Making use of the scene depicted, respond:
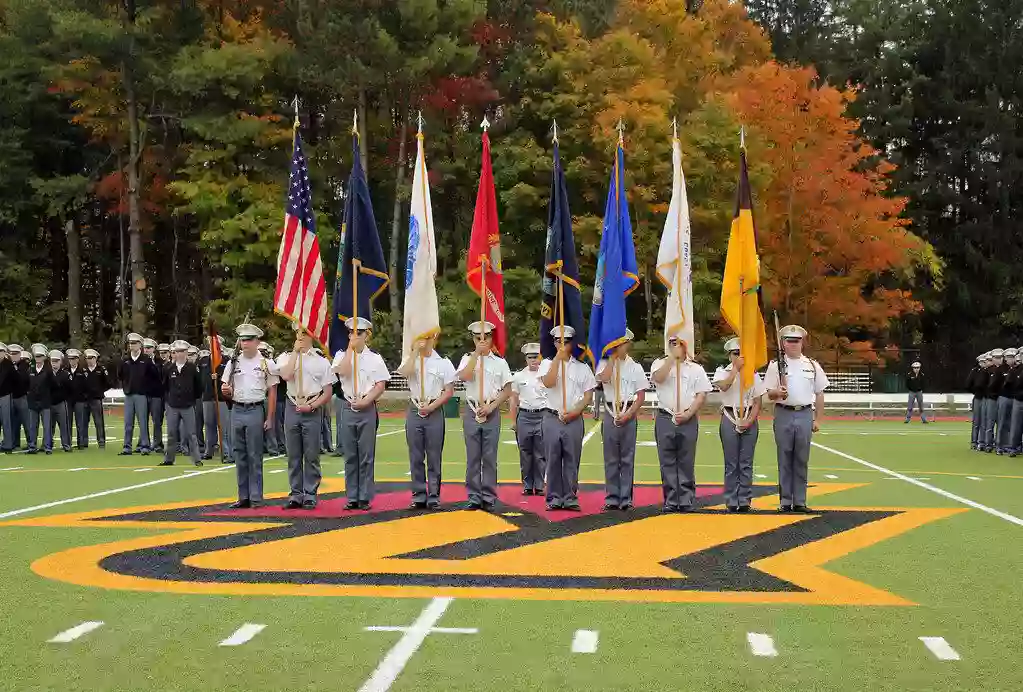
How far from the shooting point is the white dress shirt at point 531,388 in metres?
14.3

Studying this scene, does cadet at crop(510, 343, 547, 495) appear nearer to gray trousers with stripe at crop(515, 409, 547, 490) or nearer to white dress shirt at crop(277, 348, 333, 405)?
gray trousers with stripe at crop(515, 409, 547, 490)

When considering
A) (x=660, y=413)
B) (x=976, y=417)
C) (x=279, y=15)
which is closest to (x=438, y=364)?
(x=660, y=413)

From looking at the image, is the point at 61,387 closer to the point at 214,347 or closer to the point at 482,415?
the point at 214,347

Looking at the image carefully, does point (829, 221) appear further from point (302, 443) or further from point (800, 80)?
point (302, 443)

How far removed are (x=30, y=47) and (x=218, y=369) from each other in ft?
112

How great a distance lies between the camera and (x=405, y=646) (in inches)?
277

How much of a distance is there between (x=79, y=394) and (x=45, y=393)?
773 millimetres

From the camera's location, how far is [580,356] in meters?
14.3

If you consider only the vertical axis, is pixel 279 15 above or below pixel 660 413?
above

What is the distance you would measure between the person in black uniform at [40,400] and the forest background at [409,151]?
1982 centimetres

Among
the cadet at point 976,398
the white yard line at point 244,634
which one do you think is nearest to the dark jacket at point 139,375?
the cadet at point 976,398

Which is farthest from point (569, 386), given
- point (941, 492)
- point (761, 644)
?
point (761, 644)

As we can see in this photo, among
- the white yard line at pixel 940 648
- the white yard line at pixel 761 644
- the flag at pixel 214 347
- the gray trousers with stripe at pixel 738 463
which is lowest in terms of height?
the white yard line at pixel 940 648

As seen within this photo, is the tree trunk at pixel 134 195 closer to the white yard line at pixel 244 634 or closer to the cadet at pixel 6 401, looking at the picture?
the cadet at pixel 6 401
